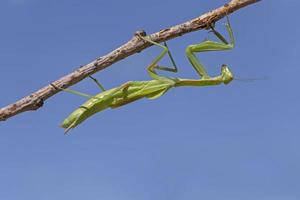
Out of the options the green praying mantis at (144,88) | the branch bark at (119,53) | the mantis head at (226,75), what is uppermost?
the branch bark at (119,53)

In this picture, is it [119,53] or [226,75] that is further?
[226,75]

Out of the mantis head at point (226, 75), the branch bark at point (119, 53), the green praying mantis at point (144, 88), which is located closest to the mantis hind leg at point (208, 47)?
the green praying mantis at point (144, 88)

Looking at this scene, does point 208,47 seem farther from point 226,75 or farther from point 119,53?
point 119,53

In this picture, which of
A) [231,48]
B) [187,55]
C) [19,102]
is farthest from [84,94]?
[231,48]

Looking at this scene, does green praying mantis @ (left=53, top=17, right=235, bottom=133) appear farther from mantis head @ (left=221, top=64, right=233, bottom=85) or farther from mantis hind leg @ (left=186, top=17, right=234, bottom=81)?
mantis head @ (left=221, top=64, right=233, bottom=85)

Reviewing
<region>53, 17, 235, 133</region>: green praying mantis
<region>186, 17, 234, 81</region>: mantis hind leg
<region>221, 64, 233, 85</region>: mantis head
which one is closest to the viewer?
<region>53, 17, 235, 133</region>: green praying mantis

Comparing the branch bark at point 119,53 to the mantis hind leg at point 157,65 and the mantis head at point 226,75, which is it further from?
the mantis head at point 226,75

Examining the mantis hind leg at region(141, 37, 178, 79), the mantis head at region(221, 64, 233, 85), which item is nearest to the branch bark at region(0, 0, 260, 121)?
the mantis hind leg at region(141, 37, 178, 79)

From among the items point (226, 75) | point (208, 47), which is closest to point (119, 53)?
point (208, 47)

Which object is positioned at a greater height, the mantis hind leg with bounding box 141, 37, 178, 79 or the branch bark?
the branch bark
